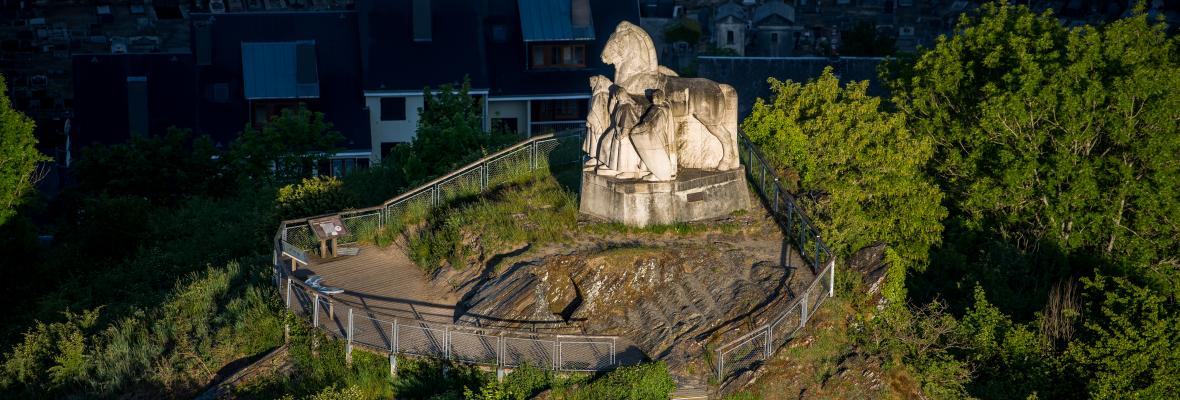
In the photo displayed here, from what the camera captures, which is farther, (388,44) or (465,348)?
(388,44)

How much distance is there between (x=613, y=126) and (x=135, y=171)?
2968cm

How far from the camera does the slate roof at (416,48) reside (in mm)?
67000

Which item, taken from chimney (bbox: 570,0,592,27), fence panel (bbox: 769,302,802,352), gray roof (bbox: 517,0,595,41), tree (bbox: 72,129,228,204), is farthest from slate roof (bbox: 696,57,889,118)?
fence panel (bbox: 769,302,802,352)

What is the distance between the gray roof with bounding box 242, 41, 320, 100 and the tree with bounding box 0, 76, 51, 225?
793 inches

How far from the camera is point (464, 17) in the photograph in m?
69.2

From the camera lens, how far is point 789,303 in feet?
101

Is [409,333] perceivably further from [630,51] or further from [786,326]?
[630,51]

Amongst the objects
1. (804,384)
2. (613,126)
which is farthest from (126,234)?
(804,384)

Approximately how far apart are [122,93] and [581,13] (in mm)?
25131

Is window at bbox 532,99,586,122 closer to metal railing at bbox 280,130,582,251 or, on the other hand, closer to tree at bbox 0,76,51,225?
tree at bbox 0,76,51,225

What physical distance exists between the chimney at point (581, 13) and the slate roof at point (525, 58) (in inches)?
46.0

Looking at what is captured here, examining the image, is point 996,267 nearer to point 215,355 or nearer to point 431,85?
point 215,355

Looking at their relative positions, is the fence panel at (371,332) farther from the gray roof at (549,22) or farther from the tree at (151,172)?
the gray roof at (549,22)

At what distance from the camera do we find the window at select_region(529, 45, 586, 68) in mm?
69688
